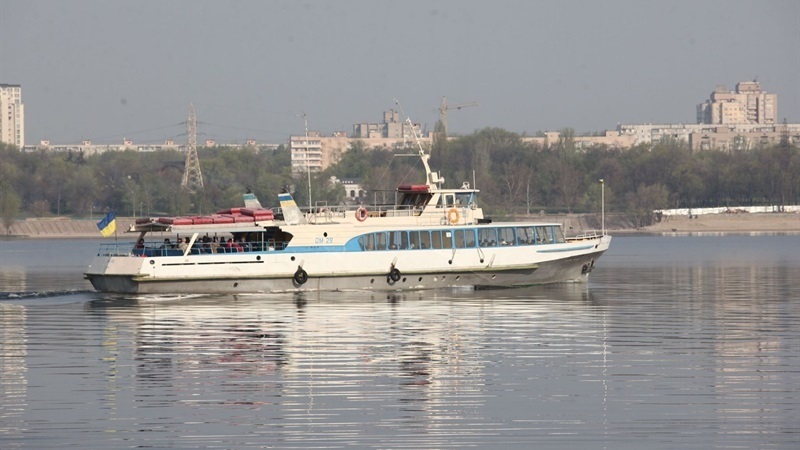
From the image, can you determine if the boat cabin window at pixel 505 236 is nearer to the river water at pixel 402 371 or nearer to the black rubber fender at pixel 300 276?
the river water at pixel 402 371

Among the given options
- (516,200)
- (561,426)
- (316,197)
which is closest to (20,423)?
(561,426)

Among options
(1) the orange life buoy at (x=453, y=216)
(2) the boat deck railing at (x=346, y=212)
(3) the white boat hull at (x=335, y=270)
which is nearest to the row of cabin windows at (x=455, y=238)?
(3) the white boat hull at (x=335, y=270)

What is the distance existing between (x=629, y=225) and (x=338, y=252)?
139 m

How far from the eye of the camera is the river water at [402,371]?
83.8ft

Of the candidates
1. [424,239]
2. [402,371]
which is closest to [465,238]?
[424,239]

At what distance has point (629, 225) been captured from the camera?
19125 cm

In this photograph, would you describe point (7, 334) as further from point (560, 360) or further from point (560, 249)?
point (560, 249)

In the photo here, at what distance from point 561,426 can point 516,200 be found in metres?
174

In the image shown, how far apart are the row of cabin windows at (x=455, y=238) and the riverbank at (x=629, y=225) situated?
124m

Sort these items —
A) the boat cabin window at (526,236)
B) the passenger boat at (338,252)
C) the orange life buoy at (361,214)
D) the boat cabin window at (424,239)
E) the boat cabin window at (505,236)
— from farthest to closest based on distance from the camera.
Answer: the boat cabin window at (526,236) < the boat cabin window at (505,236) < the boat cabin window at (424,239) < the orange life buoy at (361,214) < the passenger boat at (338,252)

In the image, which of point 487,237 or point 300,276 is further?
point 487,237

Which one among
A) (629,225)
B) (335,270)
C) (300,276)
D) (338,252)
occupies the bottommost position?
(300,276)

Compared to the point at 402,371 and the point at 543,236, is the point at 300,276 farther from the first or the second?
the point at 402,371

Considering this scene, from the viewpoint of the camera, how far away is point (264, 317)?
47.2 meters
